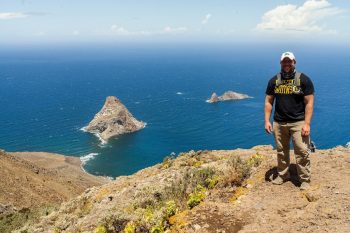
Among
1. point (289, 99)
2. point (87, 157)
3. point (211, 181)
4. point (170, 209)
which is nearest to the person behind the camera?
point (170, 209)

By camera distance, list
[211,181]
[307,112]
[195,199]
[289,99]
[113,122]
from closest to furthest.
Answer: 1. [307,112]
2. [289,99]
3. [195,199]
4. [211,181]
5. [113,122]

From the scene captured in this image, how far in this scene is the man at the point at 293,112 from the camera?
36.4ft

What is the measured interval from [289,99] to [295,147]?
1480 millimetres

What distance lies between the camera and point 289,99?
11.4 metres

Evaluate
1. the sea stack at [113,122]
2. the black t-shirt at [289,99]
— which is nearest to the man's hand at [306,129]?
A: the black t-shirt at [289,99]

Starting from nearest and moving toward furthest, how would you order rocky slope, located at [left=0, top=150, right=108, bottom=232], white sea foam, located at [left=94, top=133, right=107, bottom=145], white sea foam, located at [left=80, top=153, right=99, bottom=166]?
rocky slope, located at [left=0, top=150, right=108, bottom=232] < white sea foam, located at [left=80, top=153, right=99, bottom=166] < white sea foam, located at [left=94, top=133, right=107, bottom=145]

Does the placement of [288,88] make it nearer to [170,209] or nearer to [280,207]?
[280,207]

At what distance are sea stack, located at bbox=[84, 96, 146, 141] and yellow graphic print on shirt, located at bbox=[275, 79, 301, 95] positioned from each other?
12395 cm

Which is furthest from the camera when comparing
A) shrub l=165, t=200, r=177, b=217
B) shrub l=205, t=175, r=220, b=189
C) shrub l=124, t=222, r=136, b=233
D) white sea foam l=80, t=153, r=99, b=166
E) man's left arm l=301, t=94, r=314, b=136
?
white sea foam l=80, t=153, r=99, b=166

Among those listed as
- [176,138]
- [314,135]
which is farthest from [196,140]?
[314,135]

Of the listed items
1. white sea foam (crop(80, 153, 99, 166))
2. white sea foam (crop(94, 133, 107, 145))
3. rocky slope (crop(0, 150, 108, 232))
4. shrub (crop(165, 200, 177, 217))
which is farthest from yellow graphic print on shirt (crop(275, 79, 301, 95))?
white sea foam (crop(94, 133, 107, 145))

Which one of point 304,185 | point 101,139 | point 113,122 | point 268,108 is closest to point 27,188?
point 268,108

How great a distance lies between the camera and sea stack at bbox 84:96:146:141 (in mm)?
135500

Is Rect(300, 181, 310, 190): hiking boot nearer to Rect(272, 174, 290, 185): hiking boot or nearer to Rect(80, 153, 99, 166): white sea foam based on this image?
Rect(272, 174, 290, 185): hiking boot
